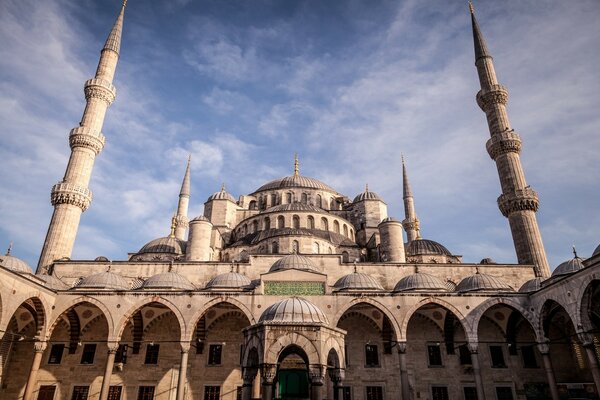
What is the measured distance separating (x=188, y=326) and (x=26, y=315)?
Answer: 7438mm

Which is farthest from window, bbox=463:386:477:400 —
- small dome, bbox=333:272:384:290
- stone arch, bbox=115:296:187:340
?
stone arch, bbox=115:296:187:340

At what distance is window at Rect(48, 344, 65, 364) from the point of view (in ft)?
58.3

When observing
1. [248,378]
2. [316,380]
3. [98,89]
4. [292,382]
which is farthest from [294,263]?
[98,89]

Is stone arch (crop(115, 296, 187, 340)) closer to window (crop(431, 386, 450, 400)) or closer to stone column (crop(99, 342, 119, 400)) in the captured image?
stone column (crop(99, 342, 119, 400))

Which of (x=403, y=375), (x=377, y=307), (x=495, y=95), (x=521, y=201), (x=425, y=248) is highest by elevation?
(x=495, y=95)

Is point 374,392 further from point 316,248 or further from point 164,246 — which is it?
point 164,246

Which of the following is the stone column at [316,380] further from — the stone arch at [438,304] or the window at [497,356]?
the window at [497,356]

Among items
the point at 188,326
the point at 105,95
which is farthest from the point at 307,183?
the point at 188,326

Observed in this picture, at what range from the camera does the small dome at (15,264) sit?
1698cm

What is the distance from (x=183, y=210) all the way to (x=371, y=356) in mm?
19710

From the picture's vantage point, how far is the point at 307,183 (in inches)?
1251

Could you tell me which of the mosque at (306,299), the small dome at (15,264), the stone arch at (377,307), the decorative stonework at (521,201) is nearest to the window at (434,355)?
the mosque at (306,299)

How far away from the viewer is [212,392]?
1744 centimetres

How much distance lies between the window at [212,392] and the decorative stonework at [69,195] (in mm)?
11779
